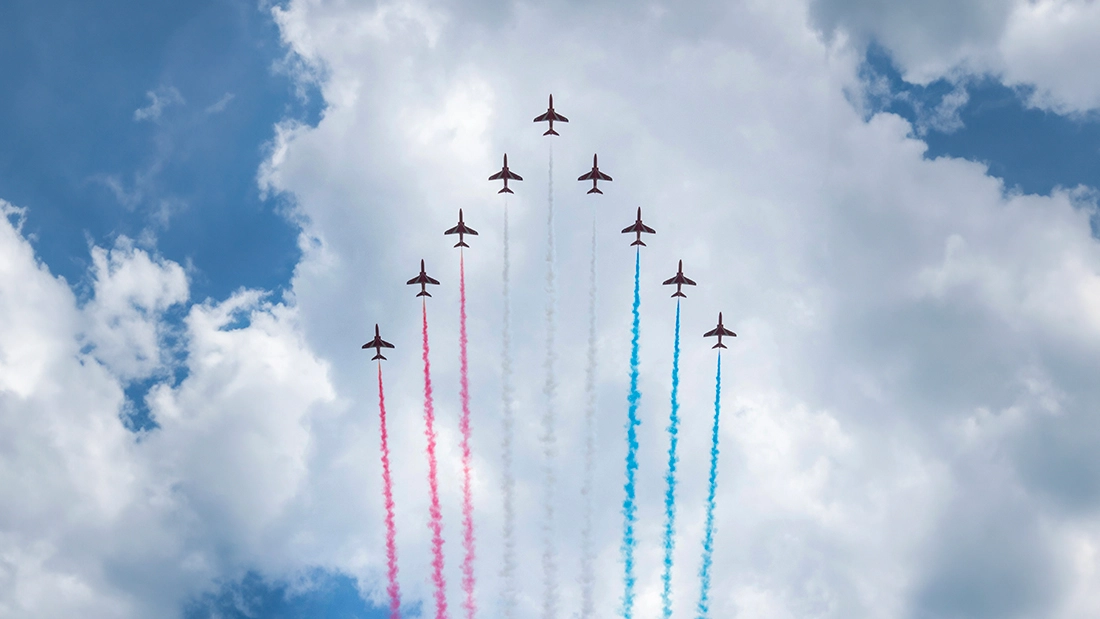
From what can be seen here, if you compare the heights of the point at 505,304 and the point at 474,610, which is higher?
the point at 505,304

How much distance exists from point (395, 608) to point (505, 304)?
45309 mm

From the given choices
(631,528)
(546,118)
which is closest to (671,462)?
(631,528)

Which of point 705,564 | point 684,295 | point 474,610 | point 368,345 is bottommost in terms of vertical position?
point 474,610

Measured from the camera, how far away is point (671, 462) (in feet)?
493

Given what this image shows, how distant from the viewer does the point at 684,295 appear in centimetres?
15650

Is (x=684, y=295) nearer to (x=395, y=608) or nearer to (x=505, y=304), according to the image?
Result: (x=505, y=304)

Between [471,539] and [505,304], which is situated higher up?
[505,304]

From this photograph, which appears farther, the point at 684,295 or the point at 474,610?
the point at 684,295

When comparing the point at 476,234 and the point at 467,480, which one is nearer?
the point at 467,480

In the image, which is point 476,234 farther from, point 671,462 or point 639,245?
point 671,462

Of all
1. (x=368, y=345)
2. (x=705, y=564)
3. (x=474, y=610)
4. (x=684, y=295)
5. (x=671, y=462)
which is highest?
(x=684, y=295)

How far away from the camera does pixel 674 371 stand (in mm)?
153625

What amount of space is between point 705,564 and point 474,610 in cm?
3261

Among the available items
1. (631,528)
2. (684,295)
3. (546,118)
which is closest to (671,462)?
(631,528)
